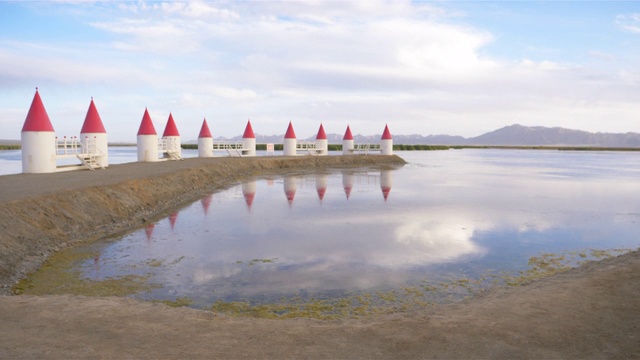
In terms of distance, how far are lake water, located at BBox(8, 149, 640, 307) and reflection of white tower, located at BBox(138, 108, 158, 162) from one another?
1453cm

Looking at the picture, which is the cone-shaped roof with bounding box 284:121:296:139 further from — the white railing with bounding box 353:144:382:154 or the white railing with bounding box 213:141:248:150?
the white railing with bounding box 353:144:382:154

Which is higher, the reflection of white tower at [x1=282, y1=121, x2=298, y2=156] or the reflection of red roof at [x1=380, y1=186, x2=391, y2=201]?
the reflection of white tower at [x1=282, y1=121, x2=298, y2=156]

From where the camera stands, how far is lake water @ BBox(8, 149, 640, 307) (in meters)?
9.23

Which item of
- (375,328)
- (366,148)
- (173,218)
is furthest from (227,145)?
(375,328)

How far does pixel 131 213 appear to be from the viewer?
639 inches

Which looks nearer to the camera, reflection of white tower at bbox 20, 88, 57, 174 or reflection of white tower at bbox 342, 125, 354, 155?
reflection of white tower at bbox 20, 88, 57, 174

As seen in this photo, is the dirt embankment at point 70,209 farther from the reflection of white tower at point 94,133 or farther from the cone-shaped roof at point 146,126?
the cone-shaped roof at point 146,126

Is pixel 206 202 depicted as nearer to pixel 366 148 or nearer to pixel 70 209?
pixel 70 209

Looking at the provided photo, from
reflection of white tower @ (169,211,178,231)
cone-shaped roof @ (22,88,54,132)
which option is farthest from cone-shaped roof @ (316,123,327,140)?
reflection of white tower @ (169,211,178,231)

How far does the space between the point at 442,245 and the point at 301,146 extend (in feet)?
135

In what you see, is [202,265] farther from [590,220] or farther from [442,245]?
Answer: [590,220]

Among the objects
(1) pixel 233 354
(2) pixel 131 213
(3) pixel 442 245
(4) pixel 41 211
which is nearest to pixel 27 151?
(2) pixel 131 213

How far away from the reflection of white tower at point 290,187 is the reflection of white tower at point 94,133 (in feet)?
36.4

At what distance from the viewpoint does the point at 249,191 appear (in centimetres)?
2503
